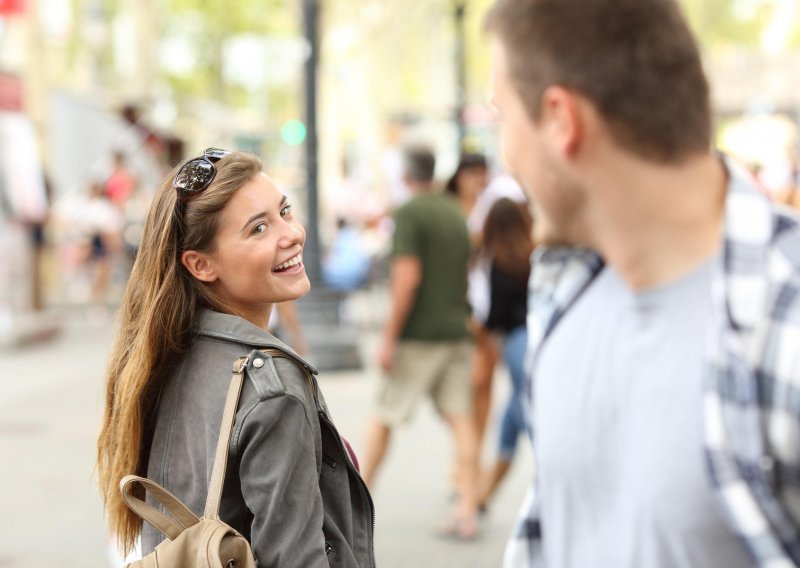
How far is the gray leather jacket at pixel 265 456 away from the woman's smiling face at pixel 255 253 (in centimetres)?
10

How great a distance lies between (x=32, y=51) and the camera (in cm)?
1809

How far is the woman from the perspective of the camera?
A: 89.7 inches

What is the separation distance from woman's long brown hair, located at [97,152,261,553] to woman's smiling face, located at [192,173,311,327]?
2 centimetres

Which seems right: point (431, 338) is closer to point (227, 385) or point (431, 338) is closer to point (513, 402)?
point (513, 402)

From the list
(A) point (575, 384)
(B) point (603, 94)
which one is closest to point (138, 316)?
(A) point (575, 384)

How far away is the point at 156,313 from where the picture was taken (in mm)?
2482

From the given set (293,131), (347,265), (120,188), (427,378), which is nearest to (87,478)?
(427,378)

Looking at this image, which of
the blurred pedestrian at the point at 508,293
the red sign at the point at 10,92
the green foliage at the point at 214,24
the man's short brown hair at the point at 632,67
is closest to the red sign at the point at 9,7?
the red sign at the point at 10,92

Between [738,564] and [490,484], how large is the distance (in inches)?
193

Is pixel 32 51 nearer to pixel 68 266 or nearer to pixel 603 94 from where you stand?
pixel 68 266

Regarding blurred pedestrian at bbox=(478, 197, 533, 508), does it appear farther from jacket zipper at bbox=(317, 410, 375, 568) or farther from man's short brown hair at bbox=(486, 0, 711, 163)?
man's short brown hair at bbox=(486, 0, 711, 163)

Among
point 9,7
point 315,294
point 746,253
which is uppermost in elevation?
point 9,7

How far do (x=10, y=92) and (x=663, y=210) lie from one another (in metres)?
12.9

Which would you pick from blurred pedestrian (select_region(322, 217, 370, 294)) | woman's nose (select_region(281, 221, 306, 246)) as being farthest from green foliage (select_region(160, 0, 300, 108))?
woman's nose (select_region(281, 221, 306, 246))
